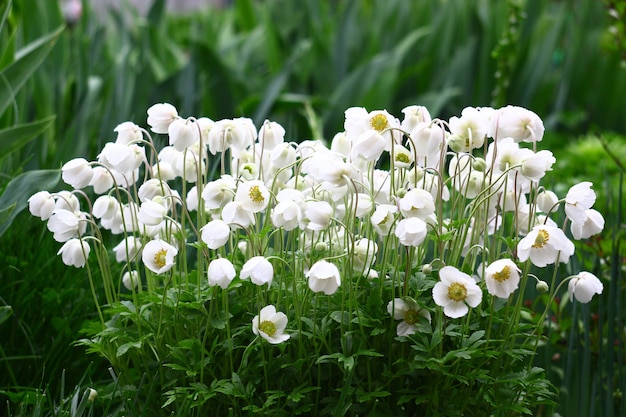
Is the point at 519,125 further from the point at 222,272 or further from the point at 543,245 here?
the point at 222,272

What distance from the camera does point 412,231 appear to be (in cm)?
127

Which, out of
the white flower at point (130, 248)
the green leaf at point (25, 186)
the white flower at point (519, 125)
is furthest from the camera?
the green leaf at point (25, 186)

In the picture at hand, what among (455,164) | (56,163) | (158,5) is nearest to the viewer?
(455,164)

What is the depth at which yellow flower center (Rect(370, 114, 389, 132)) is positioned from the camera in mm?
Answer: 1401

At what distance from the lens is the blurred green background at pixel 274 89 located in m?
1.91

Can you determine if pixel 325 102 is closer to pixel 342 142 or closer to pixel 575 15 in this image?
pixel 342 142

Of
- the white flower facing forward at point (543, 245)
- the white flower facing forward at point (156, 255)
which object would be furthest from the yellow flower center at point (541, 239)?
the white flower facing forward at point (156, 255)

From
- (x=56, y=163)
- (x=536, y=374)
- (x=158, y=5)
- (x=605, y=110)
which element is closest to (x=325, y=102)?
(x=158, y=5)

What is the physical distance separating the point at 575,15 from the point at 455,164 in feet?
14.8

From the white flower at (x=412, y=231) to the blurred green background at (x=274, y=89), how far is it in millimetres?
616

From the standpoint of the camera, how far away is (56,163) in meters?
2.51

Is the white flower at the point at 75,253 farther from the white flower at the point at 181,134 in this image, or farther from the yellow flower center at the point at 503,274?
the yellow flower center at the point at 503,274

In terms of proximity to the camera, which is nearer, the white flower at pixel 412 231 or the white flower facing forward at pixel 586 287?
the white flower at pixel 412 231

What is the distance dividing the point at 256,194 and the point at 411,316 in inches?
12.3
